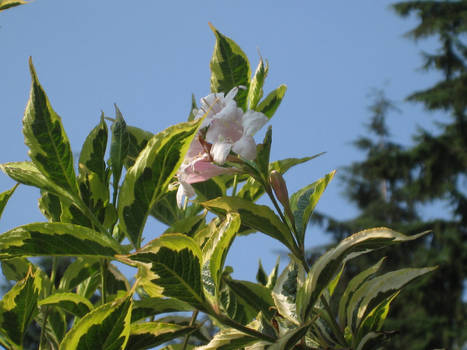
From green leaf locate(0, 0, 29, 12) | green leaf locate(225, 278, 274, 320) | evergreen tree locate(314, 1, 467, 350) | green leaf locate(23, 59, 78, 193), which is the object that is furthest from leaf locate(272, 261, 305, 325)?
evergreen tree locate(314, 1, 467, 350)

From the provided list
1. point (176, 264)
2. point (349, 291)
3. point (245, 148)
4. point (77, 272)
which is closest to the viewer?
point (176, 264)

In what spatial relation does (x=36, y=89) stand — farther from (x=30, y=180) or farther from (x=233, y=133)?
(x=233, y=133)

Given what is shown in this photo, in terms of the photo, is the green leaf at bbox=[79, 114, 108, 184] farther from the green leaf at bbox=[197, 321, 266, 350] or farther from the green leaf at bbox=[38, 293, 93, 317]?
the green leaf at bbox=[197, 321, 266, 350]

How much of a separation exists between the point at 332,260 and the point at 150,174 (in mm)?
243

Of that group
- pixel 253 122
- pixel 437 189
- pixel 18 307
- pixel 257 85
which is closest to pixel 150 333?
pixel 18 307

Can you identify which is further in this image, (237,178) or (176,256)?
(237,178)

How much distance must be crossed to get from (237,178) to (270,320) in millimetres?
273

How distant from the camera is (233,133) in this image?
701mm

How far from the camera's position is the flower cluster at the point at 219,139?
0.67 metres

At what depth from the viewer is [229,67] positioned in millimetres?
857

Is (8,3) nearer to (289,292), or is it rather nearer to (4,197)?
(4,197)

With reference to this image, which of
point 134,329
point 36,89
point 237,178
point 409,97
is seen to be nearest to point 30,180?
point 36,89

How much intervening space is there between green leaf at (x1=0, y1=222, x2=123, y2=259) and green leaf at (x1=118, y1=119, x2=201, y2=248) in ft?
0.14

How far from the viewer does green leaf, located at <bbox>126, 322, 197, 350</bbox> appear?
64cm
